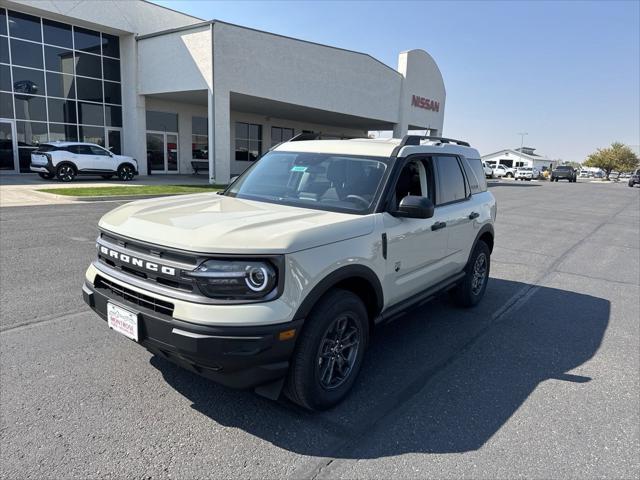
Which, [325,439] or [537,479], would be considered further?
[325,439]

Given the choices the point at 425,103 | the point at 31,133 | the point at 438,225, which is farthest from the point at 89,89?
the point at 438,225

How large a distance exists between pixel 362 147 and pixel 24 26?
24090mm

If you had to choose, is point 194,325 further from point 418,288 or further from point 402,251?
point 418,288

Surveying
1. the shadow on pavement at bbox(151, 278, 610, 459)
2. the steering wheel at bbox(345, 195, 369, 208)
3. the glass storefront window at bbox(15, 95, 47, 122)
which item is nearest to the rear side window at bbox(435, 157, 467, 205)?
the steering wheel at bbox(345, 195, 369, 208)

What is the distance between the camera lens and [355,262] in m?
3.21

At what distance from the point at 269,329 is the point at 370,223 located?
1209mm

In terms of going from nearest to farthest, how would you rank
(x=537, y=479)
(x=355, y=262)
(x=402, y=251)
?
(x=537, y=479), (x=355, y=262), (x=402, y=251)

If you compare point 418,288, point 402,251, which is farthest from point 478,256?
point 402,251

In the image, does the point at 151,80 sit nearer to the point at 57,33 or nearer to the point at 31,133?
the point at 57,33

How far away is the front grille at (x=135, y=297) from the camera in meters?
2.80

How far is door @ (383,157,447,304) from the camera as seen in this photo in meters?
3.66

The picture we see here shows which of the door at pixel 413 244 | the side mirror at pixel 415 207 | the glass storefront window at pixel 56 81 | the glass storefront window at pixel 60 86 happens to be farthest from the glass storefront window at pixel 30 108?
the side mirror at pixel 415 207

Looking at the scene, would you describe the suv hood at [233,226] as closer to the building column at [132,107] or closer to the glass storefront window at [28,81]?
the building column at [132,107]

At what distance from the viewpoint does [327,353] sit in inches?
125
